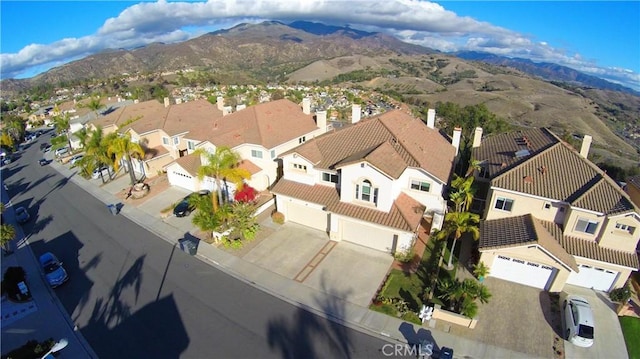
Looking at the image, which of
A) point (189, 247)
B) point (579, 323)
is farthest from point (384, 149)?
point (189, 247)

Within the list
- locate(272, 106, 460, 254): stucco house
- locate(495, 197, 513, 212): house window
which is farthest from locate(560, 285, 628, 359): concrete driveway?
locate(272, 106, 460, 254): stucco house

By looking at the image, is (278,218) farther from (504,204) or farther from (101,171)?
(101,171)

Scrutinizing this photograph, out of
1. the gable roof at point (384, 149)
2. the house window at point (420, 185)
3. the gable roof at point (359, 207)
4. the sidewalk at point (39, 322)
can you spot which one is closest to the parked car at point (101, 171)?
the sidewalk at point (39, 322)

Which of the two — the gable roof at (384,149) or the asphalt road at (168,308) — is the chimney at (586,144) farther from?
the asphalt road at (168,308)

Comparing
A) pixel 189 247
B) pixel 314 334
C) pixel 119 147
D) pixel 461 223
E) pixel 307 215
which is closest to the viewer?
pixel 314 334

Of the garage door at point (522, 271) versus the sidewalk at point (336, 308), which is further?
the garage door at point (522, 271)

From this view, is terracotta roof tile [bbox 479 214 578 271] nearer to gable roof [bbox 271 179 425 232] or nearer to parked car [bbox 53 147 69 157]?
gable roof [bbox 271 179 425 232]
